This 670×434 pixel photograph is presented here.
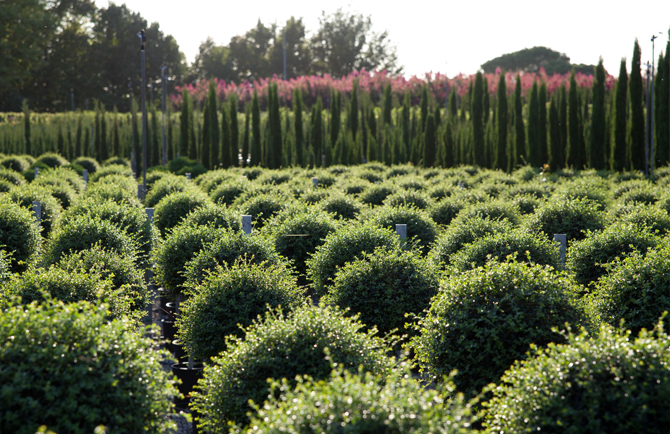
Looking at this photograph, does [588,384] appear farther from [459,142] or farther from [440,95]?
[440,95]

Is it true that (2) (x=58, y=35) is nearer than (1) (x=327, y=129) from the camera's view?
No

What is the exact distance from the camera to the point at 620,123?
73.3 feet

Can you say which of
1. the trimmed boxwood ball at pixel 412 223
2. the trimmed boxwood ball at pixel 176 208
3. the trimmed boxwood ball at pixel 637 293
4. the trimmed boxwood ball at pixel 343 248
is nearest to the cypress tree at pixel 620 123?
the trimmed boxwood ball at pixel 412 223

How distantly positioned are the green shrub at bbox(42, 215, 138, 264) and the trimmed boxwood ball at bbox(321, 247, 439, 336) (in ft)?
11.6

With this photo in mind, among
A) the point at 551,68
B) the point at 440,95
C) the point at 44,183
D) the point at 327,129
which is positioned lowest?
the point at 44,183

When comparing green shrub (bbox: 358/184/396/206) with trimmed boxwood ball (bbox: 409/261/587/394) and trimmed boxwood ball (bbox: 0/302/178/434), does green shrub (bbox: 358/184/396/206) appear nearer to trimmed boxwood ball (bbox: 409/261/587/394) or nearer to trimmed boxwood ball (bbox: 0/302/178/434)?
trimmed boxwood ball (bbox: 409/261/587/394)

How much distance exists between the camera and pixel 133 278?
Answer: 7273mm

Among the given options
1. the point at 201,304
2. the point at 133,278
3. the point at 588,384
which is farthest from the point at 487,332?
the point at 133,278

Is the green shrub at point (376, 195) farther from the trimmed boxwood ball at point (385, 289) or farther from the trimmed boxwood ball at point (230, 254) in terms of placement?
the trimmed boxwood ball at point (385, 289)

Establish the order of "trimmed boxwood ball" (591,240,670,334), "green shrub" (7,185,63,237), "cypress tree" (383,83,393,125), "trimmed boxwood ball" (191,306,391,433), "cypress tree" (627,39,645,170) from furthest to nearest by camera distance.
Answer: "cypress tree" (383,83,393,125) < "cypress tree" (627,39,645,170) < "green shrub" (7,185,63,237) < "trimmed boxwood ball" (591,240,670,334) < "trimmed boxwood ball" (191,306,391,433)

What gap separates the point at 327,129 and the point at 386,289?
26.4 metres

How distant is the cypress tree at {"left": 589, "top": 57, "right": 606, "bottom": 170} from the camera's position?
23.0m

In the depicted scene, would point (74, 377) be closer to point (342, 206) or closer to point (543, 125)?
point (342, 206)

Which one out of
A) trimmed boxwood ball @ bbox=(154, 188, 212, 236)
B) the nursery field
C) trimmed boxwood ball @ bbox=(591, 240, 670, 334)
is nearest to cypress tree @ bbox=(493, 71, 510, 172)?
the nursery field
